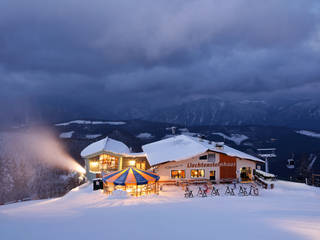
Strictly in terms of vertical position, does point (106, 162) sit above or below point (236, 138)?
below

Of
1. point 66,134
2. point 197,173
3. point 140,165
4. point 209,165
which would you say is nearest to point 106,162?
point 140,165

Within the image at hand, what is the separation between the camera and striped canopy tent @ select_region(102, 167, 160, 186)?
1811 centimetres

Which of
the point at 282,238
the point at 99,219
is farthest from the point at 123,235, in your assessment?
the point at 282,238

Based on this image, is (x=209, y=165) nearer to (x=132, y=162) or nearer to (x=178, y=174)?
(x=178, y=174)

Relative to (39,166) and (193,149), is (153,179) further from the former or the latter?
(39,166)

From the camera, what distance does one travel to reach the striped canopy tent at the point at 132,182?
714 inches

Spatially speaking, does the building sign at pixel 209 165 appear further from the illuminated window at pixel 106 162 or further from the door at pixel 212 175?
the illuminated window at pixel 106 162

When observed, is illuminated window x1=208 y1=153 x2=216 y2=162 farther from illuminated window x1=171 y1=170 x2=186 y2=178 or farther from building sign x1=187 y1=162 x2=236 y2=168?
illuminated window x1=171 y1=170 x2=186 y2=178

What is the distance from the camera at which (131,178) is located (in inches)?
723

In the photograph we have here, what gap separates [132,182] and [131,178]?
1.42 ft

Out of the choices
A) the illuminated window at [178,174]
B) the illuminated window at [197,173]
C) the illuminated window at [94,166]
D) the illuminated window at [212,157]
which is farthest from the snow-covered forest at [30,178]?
the illuminated window at [212,157]

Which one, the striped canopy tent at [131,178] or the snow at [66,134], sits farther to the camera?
the snow at [66,134]

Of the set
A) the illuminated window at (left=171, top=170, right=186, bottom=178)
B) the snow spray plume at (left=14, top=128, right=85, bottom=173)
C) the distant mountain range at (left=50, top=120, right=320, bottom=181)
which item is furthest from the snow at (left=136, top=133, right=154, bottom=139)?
the illuminated window at (left=171, top=170, right=186, bottom=178)

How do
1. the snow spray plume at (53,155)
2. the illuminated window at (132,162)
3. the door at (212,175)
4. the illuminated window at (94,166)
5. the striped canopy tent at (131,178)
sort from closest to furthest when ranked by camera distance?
the striped canopy tent at (131,178)
the door at (212,175)
the illuminated window at (94,166)
the illuminated window at (132,162)
the snow spray plume at (53,155)
